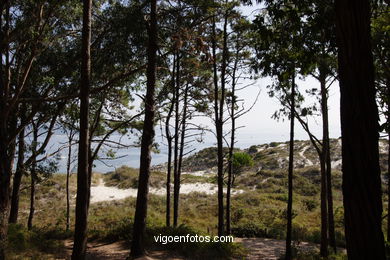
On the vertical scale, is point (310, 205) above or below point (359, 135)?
below

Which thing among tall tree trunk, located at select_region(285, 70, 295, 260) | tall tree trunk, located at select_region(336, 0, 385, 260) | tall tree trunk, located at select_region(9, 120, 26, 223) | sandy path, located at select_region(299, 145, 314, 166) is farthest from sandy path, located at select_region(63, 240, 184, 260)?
sandy path, located at select_region(299, 145, 314, 166)

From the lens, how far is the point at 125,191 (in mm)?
28531

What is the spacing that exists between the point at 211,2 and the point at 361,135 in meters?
7.40

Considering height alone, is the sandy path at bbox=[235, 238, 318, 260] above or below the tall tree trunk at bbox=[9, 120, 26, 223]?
below

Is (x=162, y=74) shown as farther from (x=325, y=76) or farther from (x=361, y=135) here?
(x=361, y=135)

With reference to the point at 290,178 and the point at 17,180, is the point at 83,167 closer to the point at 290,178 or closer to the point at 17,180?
the point at 290,178

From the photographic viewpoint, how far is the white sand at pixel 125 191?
26.0 meters

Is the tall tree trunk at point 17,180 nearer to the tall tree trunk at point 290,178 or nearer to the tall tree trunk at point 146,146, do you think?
the tall tree trunk at point 146,146

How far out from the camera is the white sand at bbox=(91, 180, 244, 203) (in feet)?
85.3

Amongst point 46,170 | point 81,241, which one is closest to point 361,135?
point 81,241

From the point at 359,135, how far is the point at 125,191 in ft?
93.8

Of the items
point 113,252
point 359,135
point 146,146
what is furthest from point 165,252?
point 359,135

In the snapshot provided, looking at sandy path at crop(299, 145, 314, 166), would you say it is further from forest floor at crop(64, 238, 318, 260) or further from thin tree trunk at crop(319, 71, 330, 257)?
thin tree trunk at crop(319, 71, 330, 257)

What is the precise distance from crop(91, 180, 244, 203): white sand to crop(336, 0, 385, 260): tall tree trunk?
25.2 meters
